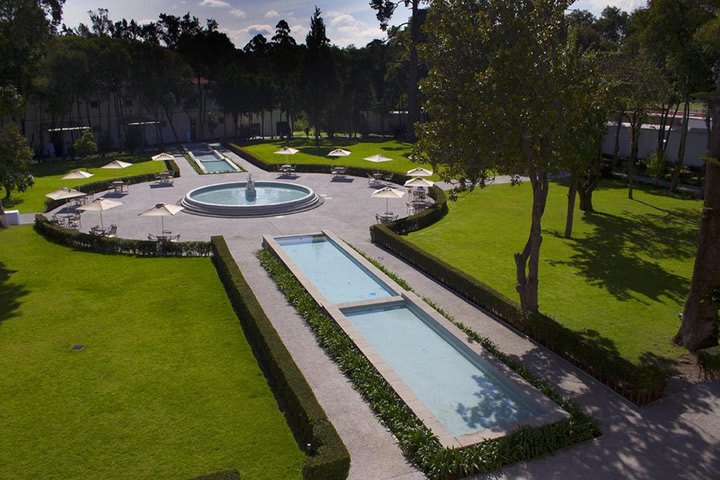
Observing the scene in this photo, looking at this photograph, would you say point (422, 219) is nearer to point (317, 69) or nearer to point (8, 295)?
point (8, 295)

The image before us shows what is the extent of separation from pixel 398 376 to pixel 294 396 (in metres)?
3.06

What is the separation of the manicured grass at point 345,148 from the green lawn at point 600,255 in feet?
43.1

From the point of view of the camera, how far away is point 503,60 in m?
14.7

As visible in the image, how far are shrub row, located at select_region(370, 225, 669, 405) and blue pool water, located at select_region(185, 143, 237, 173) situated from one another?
105ft

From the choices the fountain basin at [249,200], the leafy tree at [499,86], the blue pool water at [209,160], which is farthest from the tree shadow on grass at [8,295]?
the blue pool water at [209,160]

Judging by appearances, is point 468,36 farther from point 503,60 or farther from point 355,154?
point 355,154

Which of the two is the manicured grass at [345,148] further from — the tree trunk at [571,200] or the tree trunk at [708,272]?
the tree trunk at [708,272]

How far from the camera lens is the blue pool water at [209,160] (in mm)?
51094

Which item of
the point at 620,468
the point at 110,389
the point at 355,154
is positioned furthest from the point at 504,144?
the point at 355,154

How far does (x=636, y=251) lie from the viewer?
80.9 ft

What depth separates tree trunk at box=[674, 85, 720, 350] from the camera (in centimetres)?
1549

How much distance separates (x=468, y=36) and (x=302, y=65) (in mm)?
53617

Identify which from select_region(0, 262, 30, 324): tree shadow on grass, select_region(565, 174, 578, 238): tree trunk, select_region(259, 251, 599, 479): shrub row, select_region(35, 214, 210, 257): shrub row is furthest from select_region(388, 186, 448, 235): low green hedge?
select_region(0, 262, 30, 324): tree shadow on grass

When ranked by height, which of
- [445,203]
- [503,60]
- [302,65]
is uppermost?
[302,65]
